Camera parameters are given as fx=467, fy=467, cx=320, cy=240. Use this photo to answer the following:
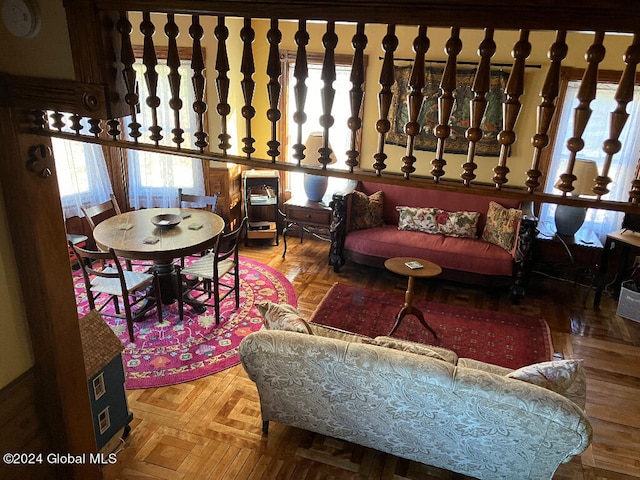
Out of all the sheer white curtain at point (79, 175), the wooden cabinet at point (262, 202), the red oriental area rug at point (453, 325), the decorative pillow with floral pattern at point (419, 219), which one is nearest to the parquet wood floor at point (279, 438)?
the red oriental area rug at point (453, 325)

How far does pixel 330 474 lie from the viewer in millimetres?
2646

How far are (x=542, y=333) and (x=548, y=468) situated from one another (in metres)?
2.06

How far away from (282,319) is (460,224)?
285 cm

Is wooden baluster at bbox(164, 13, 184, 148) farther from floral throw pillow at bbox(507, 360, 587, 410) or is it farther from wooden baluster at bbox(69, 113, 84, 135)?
floral throw pillow at bbox(507, 360, 587, 410)

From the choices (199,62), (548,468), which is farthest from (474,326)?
(199,62)

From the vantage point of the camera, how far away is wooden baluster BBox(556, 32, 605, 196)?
1.04 metres

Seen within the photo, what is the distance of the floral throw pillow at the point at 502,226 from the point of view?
4605 mm

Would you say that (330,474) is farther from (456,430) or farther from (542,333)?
(542,333)

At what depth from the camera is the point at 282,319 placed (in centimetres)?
272

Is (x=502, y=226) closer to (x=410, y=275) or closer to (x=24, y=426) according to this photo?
(x=410, y=275)

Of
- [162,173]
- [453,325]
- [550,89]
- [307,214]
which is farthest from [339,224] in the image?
[550,89]

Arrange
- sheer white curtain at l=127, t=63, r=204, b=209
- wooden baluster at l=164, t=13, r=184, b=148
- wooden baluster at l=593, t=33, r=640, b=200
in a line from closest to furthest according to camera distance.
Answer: wooden baluster at l=593, t=33, r=640, b=200 → wooden baluster at l=164, t=13, r=184, b=148 → sheer white curtain at l=127, t=63, r=204, b=209

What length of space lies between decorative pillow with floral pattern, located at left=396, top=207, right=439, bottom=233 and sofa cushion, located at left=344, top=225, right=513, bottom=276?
79mm

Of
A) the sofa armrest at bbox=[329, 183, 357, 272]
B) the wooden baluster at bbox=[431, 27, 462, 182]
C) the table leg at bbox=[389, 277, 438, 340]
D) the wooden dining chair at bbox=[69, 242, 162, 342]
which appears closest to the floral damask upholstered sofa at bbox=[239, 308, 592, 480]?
the table leg at bbox=[389, 277, 438, 340]
